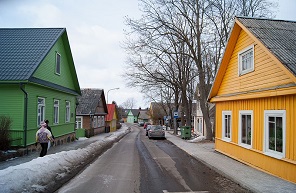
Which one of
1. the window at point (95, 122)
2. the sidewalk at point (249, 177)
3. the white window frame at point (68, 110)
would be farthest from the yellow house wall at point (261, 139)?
the window at point (95, 122)

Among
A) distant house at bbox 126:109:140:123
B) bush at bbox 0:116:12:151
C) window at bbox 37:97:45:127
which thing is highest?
window at bbox 37:97:45:127

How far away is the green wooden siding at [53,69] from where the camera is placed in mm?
14859

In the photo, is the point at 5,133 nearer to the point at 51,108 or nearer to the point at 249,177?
the point at 51,108

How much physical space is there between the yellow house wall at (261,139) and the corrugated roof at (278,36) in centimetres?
121

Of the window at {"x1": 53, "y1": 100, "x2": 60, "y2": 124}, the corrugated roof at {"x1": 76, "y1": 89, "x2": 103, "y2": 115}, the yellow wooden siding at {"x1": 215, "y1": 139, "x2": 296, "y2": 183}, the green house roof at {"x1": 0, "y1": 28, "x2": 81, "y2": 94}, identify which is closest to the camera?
the yellow wooden siding at {"x1": 215, "y1": 139, "x2": 296, "y2": 183}

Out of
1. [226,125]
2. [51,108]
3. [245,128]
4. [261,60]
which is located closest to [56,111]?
[51,108]

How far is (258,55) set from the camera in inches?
397

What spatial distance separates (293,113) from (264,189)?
7.60 ft

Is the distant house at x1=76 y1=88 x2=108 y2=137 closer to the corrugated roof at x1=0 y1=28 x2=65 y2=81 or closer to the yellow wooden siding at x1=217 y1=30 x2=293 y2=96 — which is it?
the corrugated roof at x1=0 y1=28 x2=65 y2=81

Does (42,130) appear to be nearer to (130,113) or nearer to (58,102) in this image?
(58,102)

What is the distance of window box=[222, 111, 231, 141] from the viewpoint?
43.2 ft

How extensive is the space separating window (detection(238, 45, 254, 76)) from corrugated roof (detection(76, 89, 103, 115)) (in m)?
22.0

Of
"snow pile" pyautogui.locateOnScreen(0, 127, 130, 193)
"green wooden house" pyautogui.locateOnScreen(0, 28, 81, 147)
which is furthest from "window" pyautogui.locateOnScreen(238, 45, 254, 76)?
"green wooden house" pyautogui.locateOnScreen(0, 28, 81, 147)

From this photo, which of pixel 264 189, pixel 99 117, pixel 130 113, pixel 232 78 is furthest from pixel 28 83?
pixel 130 113
